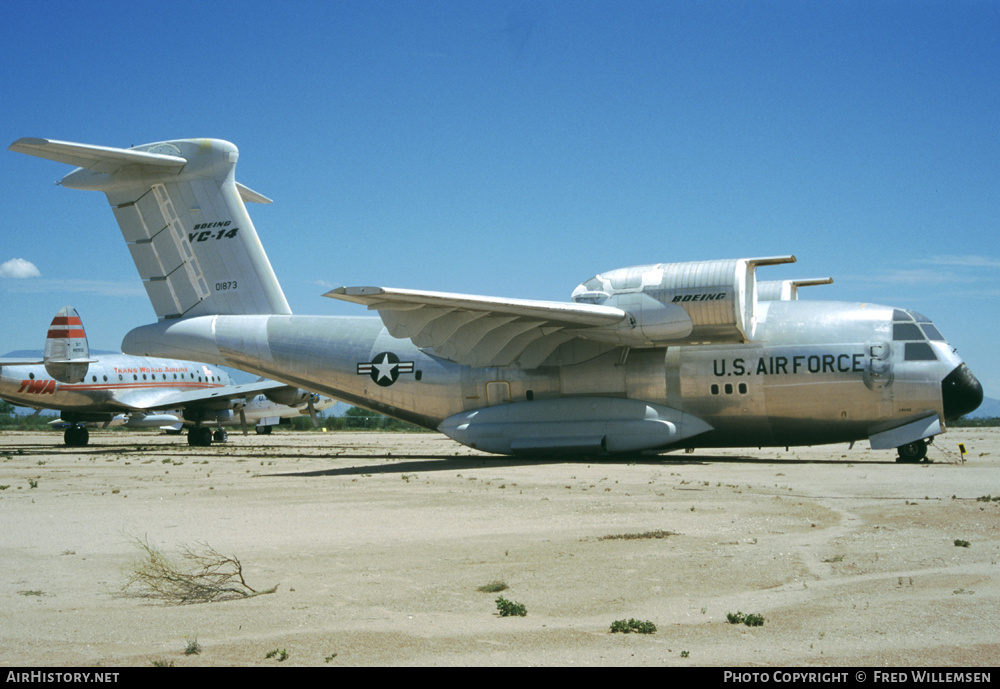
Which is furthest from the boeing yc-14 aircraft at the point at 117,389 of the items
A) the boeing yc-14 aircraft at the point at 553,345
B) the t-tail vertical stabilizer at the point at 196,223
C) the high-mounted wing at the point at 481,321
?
the high-mounted wing at the point at 481,321

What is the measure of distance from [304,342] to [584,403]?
7.48m

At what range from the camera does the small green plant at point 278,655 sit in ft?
14.2

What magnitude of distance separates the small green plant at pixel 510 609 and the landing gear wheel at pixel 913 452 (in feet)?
47.7

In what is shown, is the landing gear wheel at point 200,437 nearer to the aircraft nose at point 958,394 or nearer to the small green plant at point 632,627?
the aircraft nose at point 958,394

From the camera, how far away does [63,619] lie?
5.20 metres

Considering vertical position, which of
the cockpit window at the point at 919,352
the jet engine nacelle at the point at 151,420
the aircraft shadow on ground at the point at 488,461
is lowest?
the aircraft shadow on ground at the point at 488,461

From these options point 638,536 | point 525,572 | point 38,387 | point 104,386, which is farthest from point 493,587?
point 104,386

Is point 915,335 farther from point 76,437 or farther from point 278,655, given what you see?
point 76,437

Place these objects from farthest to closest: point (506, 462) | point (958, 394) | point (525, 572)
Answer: point (506, 462) → point (958, 394) → point (525, 572)

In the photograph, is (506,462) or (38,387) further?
(38,387)

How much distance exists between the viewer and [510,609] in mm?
5215

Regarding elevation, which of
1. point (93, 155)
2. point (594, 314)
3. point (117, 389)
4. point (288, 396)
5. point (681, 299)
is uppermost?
point (93, 155)

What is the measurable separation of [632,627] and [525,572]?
1.85m
